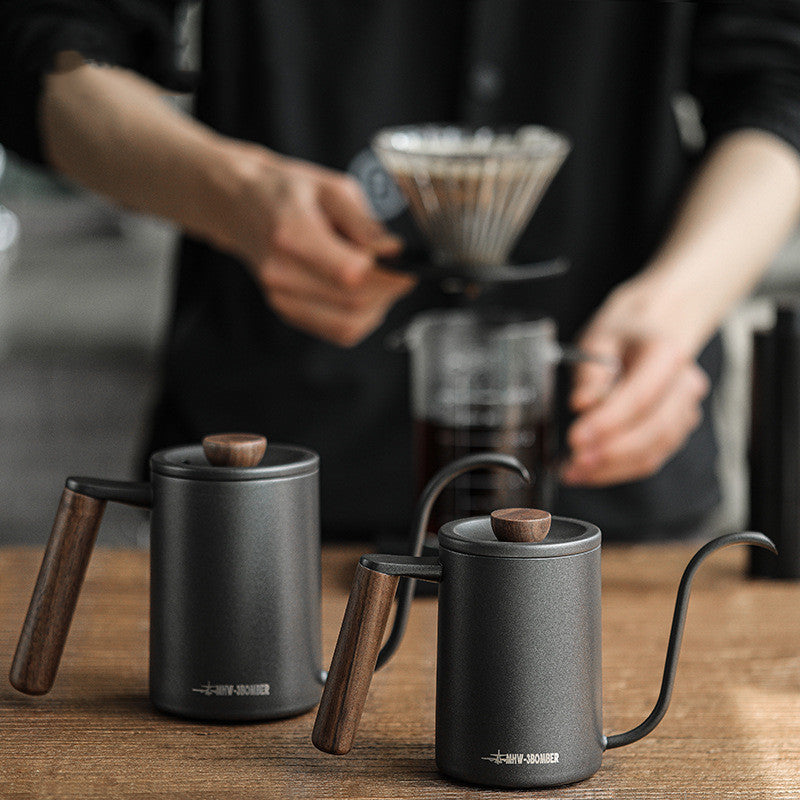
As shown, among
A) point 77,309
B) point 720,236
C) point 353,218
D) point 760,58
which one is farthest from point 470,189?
point 77,309

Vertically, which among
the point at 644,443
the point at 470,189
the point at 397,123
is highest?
the point at 397,123

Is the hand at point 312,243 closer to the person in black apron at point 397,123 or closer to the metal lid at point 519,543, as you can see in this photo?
the person in black apron at point 397,123

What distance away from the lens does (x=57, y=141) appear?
1375 millimetres

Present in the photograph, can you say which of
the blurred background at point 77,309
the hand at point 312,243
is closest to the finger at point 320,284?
the hand at point 312,243

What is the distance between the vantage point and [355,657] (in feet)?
2.00

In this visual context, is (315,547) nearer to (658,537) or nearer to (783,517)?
(783,517)

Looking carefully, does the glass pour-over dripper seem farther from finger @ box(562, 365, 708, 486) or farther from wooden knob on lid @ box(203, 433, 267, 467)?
wooden knob on lid @ box(203, 433, 267, 467)

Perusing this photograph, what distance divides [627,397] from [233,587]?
0.57 m

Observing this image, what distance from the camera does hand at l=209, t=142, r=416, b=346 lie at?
1.13 metres

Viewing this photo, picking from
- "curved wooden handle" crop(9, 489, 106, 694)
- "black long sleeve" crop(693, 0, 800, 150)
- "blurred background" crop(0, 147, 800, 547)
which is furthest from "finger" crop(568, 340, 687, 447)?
"blurred background" crop(0, 147, 800, 547)

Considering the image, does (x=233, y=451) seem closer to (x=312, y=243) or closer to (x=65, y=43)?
(x=312, y=243)

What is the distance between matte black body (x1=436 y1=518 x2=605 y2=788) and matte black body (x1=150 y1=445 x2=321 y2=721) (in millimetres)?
115

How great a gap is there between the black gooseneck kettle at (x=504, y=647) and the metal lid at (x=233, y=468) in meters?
0.10

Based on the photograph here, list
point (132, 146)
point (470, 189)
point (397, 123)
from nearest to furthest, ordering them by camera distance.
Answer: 1. point (470, 189)
2. point (132, 146)
3. point (397, 123)
